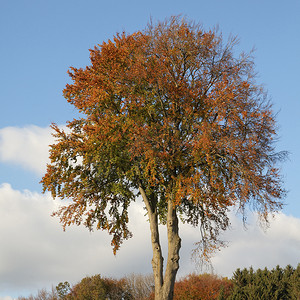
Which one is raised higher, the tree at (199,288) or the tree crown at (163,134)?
the tree crown at (163,134)

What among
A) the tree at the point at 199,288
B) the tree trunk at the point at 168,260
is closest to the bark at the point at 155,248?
the tree trunk at the point at 168,260

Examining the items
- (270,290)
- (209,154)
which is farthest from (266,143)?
(270,290)

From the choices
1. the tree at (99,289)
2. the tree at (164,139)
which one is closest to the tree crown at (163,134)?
the tree at (164,139)

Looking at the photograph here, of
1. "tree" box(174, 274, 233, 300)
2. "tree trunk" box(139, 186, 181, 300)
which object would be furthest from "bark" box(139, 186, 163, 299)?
"tree" box(174, 274, 233, 300)

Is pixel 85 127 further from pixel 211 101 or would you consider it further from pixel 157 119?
pixel 211 101

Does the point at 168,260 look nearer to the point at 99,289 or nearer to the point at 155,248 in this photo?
the point at 155,248

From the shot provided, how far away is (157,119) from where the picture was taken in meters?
22.3

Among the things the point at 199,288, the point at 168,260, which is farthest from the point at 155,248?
the point at 199,288

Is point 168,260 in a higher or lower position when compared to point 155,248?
lower

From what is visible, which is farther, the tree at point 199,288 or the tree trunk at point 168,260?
the tree at point 199,288

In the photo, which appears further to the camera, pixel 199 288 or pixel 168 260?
pixel 199 288

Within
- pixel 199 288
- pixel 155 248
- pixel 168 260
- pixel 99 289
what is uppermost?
pixel 155 248

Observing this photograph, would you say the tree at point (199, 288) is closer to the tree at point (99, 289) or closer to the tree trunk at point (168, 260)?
the tree trunk at point (168, 260)

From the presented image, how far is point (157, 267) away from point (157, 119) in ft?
24.4
